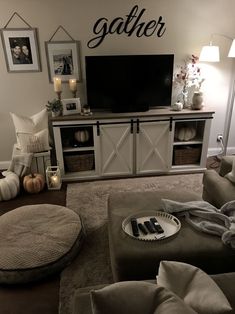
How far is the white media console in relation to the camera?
326 cm

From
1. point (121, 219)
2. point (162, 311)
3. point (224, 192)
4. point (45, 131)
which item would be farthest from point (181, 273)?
point (45, 131)

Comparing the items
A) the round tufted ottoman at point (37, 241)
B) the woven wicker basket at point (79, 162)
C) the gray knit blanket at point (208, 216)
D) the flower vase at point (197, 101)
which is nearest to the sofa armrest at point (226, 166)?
the gray knit blanket at point (208, 216)

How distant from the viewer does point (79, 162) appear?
345 cm

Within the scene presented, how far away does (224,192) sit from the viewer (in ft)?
7.30

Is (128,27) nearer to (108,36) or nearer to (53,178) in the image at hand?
(108,36)

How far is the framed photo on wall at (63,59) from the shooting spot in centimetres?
329

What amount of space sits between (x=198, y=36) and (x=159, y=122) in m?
1.28

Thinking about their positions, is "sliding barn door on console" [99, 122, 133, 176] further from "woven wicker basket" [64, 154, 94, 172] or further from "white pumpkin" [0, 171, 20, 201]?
"white pumpkin" [0, 171, 20, 201]

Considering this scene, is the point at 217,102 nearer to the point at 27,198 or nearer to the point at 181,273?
the point at 27,198

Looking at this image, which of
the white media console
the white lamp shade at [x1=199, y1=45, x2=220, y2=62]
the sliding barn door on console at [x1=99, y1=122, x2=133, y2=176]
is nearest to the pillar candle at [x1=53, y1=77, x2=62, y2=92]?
the white media console

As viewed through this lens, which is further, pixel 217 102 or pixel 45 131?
pixel 217 102

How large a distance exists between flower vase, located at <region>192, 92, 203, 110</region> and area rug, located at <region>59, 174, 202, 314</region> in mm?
901

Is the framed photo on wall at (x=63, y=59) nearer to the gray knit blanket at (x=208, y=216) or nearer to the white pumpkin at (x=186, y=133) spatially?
the white pumpkin at (x=186, y=133)

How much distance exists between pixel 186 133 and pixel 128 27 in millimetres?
1539
